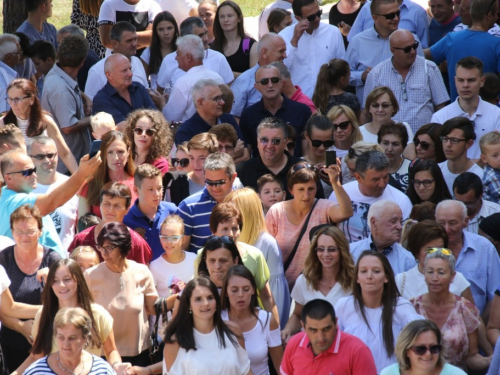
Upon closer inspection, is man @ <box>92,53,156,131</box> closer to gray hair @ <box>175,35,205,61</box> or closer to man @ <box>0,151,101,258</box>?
gray hair @ <box>175,35,205,61</box>

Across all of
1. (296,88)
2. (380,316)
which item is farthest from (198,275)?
(296,88)

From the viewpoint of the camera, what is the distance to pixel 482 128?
9.88 m

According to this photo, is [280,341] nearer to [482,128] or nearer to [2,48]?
[482,128]

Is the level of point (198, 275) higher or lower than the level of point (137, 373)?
higher

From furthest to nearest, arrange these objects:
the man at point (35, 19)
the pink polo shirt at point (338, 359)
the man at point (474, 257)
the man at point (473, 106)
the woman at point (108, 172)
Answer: the man at point (35, 19) < the man at point (473, 106) < the woman at point (108, 172) < the man at point (474, 257) < the pink polo shirt at point (338, 359)

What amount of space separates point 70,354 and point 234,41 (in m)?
6.23

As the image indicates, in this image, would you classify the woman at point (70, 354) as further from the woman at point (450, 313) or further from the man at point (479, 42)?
the man at point (479, 42)

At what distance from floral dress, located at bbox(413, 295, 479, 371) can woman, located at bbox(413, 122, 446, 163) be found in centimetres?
237

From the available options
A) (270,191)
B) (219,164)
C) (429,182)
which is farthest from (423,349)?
(219,164)

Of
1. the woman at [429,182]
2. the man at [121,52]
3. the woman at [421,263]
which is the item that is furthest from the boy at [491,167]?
the man at [121,52]

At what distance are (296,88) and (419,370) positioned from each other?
4813 mm

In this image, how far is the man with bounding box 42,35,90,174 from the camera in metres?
10.3

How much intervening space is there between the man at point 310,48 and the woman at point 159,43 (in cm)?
139

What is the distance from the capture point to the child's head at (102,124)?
930 cm
